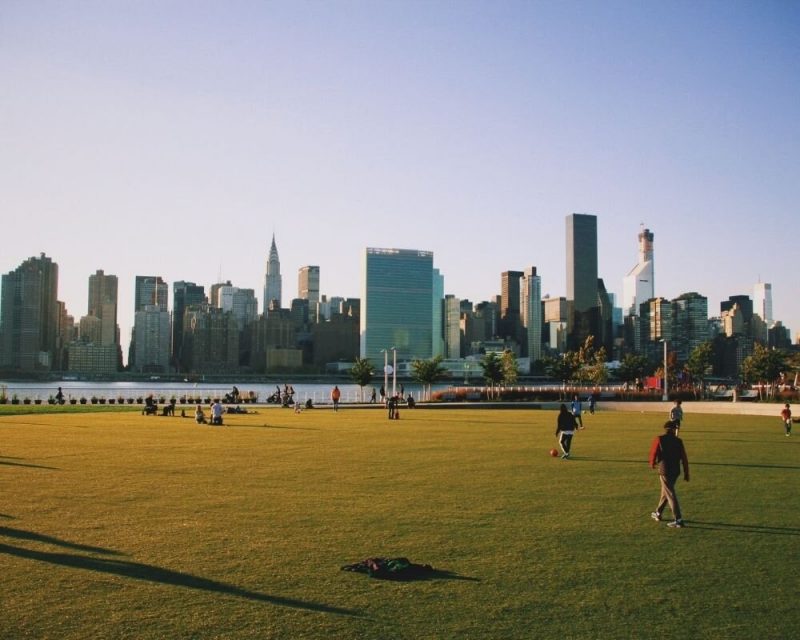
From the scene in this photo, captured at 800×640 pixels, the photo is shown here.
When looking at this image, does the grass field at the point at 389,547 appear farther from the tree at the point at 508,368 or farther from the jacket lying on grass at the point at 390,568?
the tree at the point at 508,368

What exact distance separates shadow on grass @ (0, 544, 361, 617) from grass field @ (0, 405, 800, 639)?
4cm

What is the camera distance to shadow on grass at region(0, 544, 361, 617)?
859cm

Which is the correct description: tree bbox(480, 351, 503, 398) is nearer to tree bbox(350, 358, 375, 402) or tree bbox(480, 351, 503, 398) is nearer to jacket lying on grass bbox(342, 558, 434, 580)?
tree bbox(350, 358, 375, 402)

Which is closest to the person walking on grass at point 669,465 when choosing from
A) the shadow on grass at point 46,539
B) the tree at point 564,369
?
the shadow on grass at point 46,539

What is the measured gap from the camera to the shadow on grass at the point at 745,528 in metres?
12.5

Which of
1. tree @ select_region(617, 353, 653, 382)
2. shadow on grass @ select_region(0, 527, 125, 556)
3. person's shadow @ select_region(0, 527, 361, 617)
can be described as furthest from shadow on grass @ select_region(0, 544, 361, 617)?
tree @ select_region(617, 353, 653, 382)

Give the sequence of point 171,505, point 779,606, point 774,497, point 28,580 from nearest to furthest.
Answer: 1. point 779,606
2. point 28,580
3. point 171,505
4. point 774,497

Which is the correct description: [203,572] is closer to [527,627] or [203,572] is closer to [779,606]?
[527,627]

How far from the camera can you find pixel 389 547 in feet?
36.7

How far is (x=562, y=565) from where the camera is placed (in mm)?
10297

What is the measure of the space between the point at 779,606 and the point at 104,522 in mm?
9656

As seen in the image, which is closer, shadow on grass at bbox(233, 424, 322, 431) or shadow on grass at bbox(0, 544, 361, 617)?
shadow on grass at bbox(0, 544, 361, 617)

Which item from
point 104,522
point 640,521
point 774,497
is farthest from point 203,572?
point 774,497

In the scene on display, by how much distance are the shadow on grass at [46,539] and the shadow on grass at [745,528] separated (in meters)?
9.00
